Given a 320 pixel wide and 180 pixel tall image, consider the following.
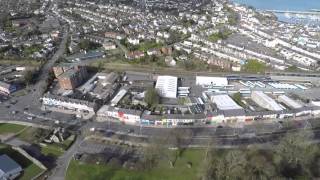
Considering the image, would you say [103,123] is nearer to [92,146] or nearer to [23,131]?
[92,146]

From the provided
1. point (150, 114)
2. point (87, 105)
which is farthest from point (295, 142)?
point (87, 105)

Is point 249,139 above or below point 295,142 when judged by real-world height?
below

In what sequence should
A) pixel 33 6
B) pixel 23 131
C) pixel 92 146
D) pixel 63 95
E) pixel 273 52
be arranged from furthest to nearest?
pixel 33 6, pixel 273 52, pixel 63 95, pixel 23 131, pixel 92 146

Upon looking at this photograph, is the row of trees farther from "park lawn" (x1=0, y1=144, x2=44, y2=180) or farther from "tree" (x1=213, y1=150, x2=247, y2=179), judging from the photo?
"park lawn" (x1=0, y1=144, x2=44, y2=180)

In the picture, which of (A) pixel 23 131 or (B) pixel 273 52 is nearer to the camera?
(A) pixel 23 131

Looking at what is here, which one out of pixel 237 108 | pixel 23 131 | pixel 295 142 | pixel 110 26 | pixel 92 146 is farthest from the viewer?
pixel 110 26

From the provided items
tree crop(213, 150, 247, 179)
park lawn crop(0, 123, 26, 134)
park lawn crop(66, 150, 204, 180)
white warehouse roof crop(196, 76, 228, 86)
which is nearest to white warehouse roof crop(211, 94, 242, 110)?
white warehouse roof crop(196, 76, 228, 86)
